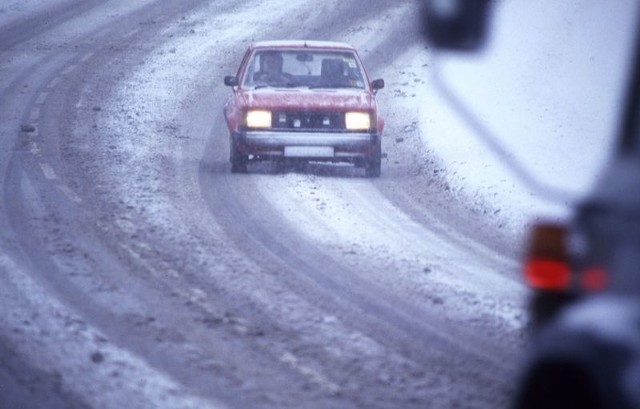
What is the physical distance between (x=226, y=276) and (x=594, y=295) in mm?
5133

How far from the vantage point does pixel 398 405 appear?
5.71 metres

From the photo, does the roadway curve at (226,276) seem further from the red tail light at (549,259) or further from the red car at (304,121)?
the red tail light at (549,259)

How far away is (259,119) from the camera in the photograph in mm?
13617

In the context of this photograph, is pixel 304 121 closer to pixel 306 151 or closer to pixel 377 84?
pixel 306 151

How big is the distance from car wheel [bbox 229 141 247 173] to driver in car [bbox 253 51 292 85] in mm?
1034

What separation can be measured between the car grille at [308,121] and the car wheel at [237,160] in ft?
1.85

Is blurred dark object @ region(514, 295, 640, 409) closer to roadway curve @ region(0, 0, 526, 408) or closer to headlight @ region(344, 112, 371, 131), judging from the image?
roadway curve @ region(0, 0, 526, 408)

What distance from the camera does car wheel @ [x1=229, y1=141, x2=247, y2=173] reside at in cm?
1370

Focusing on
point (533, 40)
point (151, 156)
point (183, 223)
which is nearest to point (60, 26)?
point (533, 40)

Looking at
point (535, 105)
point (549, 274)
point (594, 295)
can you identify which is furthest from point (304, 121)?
point (594, 295)

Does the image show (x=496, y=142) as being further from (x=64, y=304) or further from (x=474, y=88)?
(x=64, y=304)

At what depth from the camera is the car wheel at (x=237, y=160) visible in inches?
539

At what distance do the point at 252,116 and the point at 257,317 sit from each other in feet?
21.3

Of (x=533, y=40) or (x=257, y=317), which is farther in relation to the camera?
(x=533, y=40)
